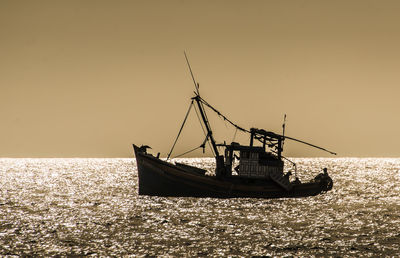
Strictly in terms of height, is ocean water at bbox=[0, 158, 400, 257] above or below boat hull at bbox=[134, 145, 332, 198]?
below

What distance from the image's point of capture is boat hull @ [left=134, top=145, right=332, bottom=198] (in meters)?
45.0

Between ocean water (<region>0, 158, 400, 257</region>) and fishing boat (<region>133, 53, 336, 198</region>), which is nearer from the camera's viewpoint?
ocean water (<region>0, 158, 400, 257</region>)

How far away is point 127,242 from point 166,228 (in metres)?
5.35

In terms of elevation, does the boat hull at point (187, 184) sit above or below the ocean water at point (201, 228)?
above

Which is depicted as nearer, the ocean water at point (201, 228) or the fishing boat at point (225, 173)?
the ocean water at point (201, 228)

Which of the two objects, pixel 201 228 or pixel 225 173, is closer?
pixel 201 228

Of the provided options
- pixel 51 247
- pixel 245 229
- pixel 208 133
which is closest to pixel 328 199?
pixel 208 133

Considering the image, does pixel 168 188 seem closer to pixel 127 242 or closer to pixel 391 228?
pixel 127 242

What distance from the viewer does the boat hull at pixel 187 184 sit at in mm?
45000

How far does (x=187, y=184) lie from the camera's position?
4556cm

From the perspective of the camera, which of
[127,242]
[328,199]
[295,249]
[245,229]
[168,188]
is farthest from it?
[328,199]

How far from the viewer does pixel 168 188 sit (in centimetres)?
4575

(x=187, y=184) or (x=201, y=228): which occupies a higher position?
(x=187, y=184)

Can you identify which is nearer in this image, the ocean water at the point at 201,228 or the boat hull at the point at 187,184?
the ocean water at the point at 201,228
